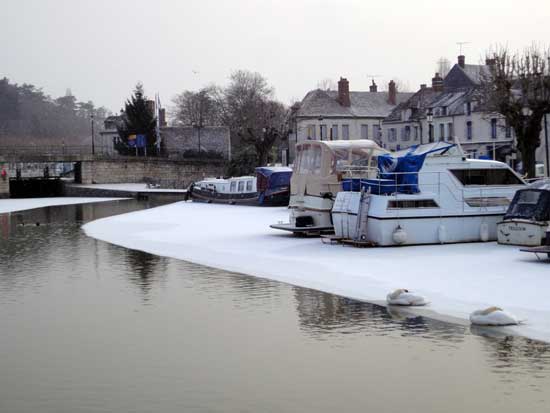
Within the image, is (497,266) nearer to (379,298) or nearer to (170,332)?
(379,298)

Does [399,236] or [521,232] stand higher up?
[521,232]

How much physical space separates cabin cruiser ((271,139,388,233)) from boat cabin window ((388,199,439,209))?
4.00 metres

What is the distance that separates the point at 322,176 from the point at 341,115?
2976 inches

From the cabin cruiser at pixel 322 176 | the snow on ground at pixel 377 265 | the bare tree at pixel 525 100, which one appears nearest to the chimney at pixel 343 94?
the bare tree at pixel 525 100

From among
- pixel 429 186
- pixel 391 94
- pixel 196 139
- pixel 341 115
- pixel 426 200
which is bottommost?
pixel 426 200

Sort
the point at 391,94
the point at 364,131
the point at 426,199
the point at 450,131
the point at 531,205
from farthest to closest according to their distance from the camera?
the point at 391,94 → the point at 364,131 → the point at 450,131 → the point at 426,199 → the point at 531,205

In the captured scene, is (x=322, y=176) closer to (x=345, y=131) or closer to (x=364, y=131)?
(x=345, y=131)

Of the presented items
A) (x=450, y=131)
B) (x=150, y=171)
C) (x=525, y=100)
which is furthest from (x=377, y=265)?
(x=150, y=171)

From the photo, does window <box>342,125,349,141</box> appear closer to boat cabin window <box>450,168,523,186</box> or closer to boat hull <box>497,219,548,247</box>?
boat cabin window <box>450,168,523,186</box>

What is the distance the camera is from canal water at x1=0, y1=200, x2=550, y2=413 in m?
13.4

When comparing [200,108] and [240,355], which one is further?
[200,108]

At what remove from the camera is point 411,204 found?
101 feet

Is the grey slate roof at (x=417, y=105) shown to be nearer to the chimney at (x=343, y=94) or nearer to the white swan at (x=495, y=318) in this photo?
the chimney at (x=343, y=94)

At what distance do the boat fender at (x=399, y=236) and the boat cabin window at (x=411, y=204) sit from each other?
725 millimetres
